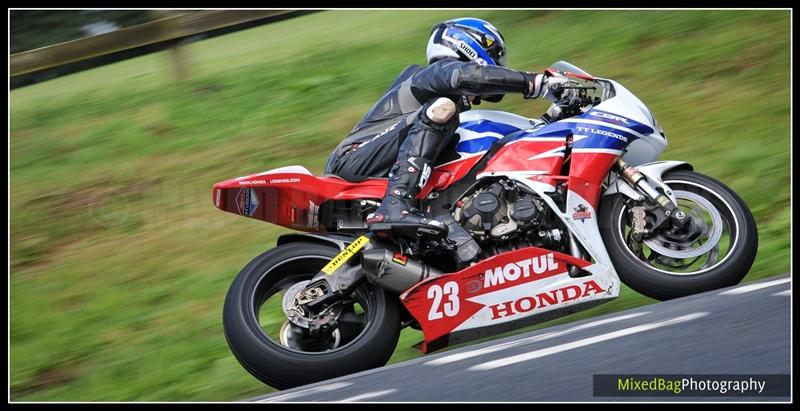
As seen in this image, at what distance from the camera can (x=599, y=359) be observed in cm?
404

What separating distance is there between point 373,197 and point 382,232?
0.30 metres

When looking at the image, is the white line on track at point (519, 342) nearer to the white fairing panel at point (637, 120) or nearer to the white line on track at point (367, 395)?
the white line on track at point (367, 395)

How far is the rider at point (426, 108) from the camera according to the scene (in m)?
5.09

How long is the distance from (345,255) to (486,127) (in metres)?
1.05

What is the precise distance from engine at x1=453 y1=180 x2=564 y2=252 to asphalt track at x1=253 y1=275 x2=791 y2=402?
1.86 feet

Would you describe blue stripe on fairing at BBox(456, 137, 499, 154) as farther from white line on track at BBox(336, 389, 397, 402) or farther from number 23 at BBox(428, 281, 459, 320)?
white line on track at BBox(336, 389, 397, 402)

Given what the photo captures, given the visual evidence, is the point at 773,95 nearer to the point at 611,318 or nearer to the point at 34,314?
the point at 611,318

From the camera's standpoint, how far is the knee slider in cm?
512

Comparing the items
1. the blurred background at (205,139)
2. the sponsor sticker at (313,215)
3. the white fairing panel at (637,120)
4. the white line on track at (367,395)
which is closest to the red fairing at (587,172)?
the white fairing panel at (637,120)

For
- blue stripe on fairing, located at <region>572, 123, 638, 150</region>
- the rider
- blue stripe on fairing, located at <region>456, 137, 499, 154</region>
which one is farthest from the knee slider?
blue stripe on fairing, located at <region>572, 123, 638, 150</region>

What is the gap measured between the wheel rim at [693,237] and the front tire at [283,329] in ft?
4.32

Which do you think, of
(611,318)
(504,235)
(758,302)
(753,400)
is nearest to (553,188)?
(504,235)

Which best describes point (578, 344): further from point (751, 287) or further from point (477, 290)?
point (751, 287)

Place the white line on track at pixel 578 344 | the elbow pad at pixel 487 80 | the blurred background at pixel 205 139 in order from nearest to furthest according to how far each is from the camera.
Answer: the white line on track at pixel 578 344 < the elbow pad at pixel 487 80 < the blurred background at pixel 205 139
